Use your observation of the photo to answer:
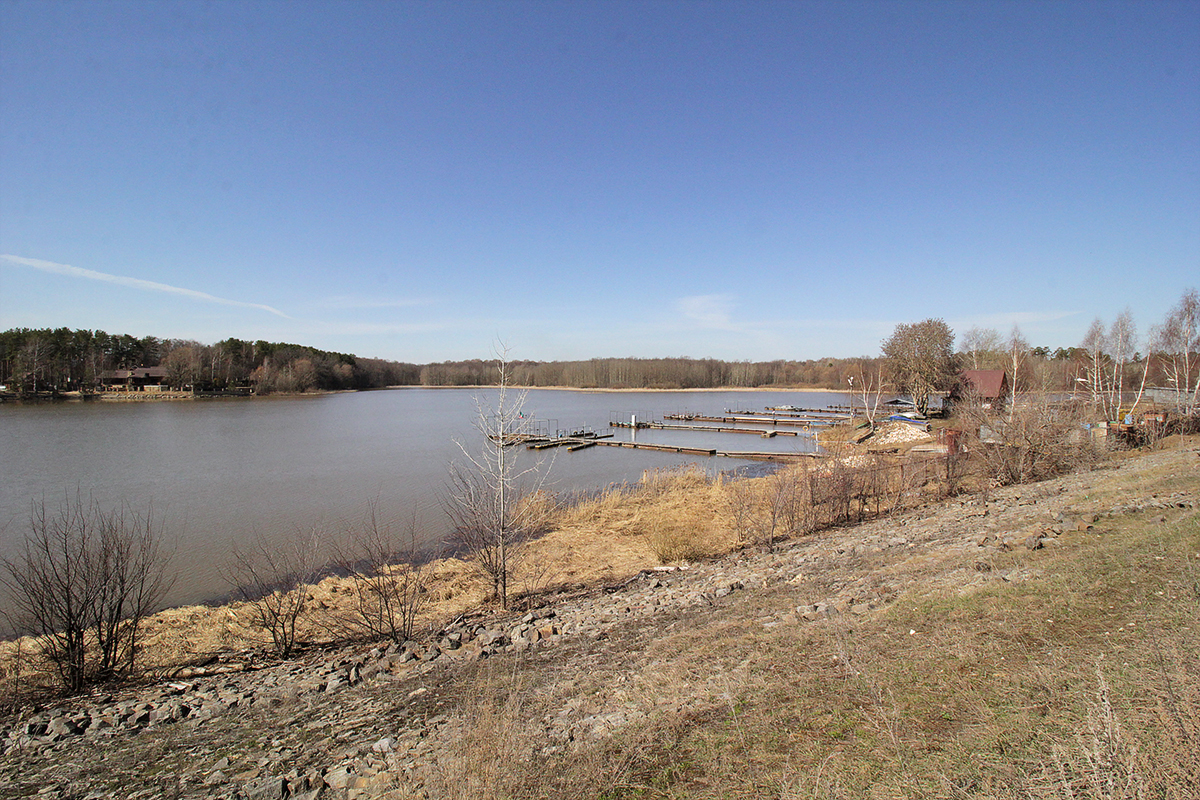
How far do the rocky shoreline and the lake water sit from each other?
4156 millimetres

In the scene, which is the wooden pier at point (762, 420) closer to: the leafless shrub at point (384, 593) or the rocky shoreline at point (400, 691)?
the rocky shoreline at point (400, 691)

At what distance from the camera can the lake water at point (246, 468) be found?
60.5ft

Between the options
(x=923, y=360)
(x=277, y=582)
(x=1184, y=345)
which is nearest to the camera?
(x=277, y=582)

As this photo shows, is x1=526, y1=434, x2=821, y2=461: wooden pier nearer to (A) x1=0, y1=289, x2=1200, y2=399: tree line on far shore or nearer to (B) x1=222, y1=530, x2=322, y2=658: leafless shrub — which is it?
A: (A) x1=0, y1=289, x2=1200, y2=399: tree line on far shore

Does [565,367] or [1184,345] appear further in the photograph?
[565,367]

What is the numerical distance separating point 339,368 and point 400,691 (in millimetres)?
134104

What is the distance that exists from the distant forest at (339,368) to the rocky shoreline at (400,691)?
19.9 metres

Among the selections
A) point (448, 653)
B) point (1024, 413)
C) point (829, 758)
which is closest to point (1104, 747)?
point (829, 758)

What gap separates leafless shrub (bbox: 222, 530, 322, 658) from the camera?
28.2 ft

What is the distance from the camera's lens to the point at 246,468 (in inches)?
1160

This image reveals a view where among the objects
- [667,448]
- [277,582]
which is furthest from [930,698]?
[667,448]

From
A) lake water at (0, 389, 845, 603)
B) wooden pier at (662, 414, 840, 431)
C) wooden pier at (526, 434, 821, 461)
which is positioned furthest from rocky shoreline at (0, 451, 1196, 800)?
wooden pier at (662, 414, 840, 431)

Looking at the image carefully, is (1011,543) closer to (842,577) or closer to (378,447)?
(842,577)

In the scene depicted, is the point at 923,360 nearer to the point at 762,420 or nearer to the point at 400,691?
the point at 762,420
